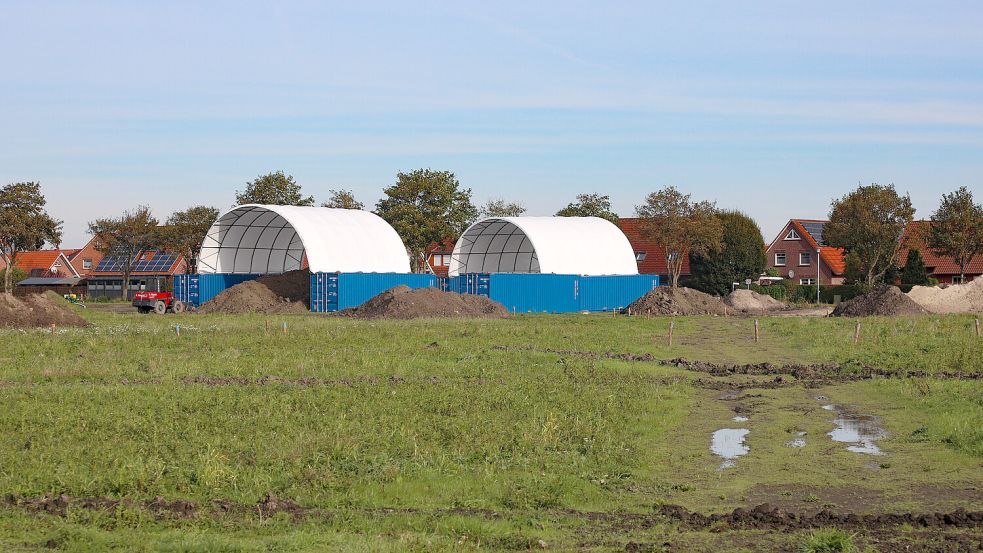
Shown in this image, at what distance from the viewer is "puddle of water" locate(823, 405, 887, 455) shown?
15.9 metres

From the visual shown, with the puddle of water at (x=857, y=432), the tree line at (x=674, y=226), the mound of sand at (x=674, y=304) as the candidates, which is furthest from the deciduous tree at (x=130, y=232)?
the puddle of water at (x=857, y=432)

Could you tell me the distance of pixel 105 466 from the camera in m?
13.3

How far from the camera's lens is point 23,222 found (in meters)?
82.2

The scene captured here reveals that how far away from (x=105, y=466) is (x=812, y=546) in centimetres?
877

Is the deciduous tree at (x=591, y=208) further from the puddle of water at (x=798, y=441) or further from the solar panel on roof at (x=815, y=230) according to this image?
the puddle of water at (x=798, y=441)

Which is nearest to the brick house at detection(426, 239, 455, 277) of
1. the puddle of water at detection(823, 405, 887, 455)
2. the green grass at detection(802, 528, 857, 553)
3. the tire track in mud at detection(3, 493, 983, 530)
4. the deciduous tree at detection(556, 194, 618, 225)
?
the deciduous tree at detection(556, 194, 618, 225)

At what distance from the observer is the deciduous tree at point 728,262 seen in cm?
8638

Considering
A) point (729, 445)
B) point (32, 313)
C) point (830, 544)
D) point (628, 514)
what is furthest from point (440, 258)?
point (830, 544)

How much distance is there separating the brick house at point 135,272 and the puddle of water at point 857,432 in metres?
92.5

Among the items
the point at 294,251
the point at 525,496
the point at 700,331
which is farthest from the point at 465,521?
the point at 294,251

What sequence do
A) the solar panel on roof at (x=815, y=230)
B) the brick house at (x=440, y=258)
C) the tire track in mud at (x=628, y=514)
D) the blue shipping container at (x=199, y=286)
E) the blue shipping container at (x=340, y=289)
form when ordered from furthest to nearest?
1. the brick house at (x=440, y=258)
2. the solar panel on roof at (x=815, y=230)
3. the blue shipping container at (x=199, y=286)
4. the blue shipping container at (x=340, y=289)
5. the tire track in mud at (x=628, y=514)

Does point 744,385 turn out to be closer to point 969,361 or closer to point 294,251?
point 969,361

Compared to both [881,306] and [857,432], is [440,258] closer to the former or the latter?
[881,306]

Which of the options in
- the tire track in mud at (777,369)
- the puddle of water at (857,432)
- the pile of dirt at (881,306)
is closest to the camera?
the puddle of water at (857,432)
